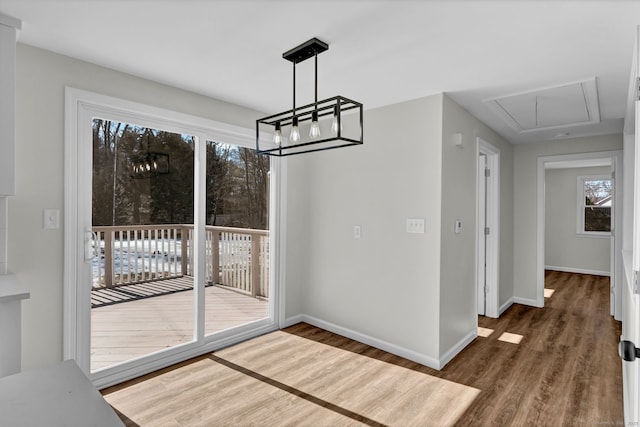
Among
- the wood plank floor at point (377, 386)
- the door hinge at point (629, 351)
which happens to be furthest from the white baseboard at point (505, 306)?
the door hinge at point (629, 351)

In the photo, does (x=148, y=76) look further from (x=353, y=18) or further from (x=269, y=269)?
(x=269, y=269)

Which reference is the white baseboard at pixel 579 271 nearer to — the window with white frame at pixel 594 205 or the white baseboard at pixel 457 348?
the window with white frame at pixel 594 205

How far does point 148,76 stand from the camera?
2670mm

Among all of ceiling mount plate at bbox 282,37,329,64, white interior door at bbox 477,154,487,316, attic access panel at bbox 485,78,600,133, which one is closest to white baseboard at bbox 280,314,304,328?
white interior door at bbox 477,154,487,316

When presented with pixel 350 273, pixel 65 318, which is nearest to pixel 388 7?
pixel 350 273

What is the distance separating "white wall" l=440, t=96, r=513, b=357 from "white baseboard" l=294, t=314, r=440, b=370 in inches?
6.0

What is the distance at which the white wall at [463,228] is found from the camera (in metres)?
3.03

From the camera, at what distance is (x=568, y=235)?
24.0 ft

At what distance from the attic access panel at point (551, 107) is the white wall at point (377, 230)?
83 centimetres

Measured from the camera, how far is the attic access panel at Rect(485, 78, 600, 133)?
2887mm

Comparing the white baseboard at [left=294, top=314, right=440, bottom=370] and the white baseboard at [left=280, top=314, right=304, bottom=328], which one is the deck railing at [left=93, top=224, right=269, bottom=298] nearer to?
the white baseboard at [left=280, top=314, right=304, bottom=328]

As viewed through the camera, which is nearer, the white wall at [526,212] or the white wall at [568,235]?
the white wall at [526,212]

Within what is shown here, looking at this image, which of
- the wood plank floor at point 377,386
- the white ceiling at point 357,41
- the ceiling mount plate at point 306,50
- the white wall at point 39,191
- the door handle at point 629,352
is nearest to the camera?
the door handle at point 629,352

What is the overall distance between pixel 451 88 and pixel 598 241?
621cm
